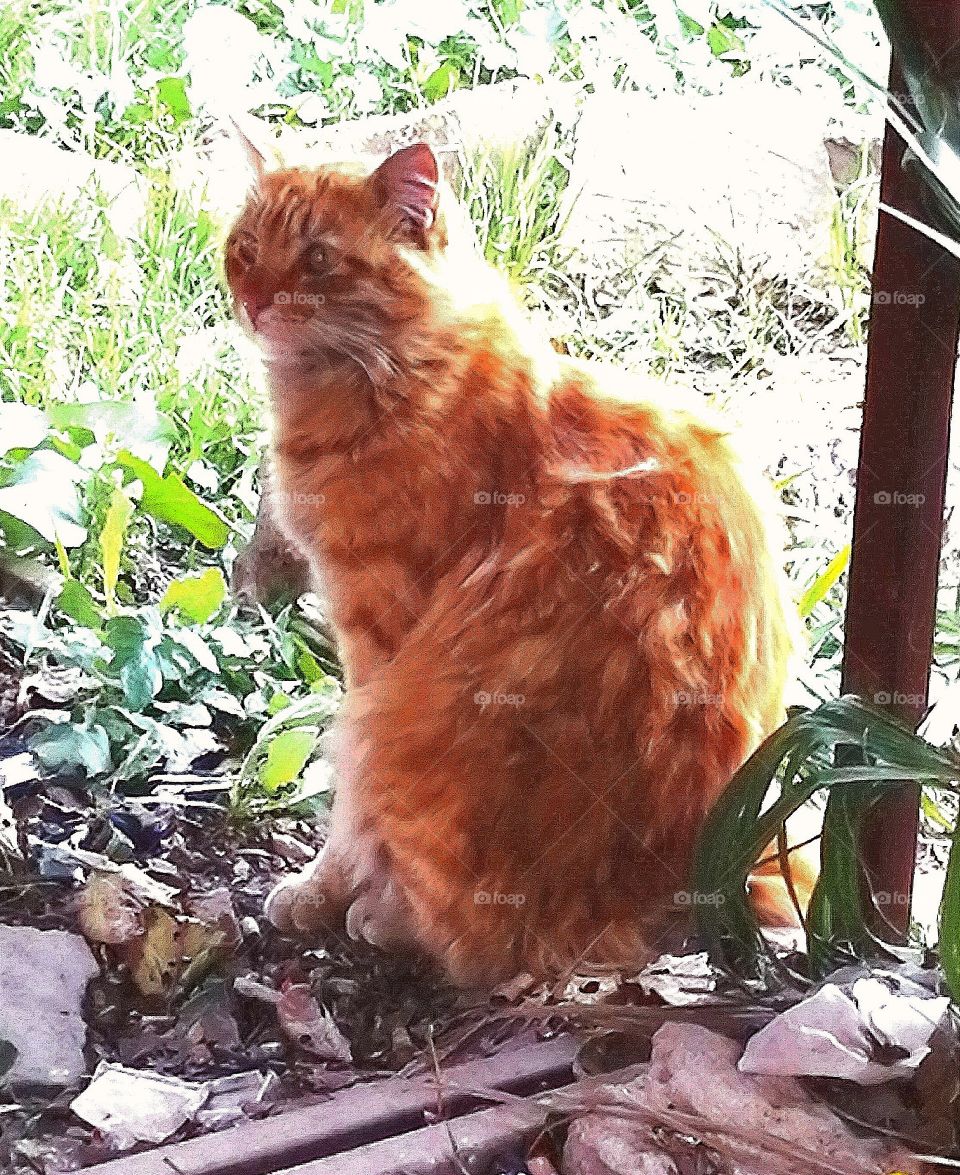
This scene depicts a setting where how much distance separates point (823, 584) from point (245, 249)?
582 millimetres

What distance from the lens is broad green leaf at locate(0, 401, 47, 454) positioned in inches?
51.9

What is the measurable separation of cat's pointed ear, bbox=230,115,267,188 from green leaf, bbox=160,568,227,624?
0.35 metres

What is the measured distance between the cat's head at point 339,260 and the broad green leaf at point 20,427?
0.24m

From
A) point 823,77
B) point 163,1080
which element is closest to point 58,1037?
point 163,1080

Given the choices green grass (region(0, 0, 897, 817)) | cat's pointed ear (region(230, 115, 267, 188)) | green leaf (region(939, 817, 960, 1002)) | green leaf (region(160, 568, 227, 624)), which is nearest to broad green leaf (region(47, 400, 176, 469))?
green grass (region(0, 0, 897, 817))

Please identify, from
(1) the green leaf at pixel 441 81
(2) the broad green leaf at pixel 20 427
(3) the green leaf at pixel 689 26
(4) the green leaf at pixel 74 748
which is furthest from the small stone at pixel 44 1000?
(3) the green leaf at pixel 689 26

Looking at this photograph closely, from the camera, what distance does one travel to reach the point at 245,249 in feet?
3.99

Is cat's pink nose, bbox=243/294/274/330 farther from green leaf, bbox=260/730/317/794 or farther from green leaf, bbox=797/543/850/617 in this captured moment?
green leaf, bbox=797/543/850/617

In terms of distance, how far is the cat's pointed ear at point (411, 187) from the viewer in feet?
3.79

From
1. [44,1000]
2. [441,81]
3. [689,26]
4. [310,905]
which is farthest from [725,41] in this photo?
[44,1000]

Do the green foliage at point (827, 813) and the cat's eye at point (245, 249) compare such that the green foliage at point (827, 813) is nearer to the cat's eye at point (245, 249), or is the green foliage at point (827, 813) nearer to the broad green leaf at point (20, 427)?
the cat's eye at point (245, 249)

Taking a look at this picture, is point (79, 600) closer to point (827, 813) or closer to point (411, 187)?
point (411, 187)

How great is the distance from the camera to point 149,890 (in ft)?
4.29

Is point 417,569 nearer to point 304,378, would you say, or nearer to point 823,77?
point 304,378
